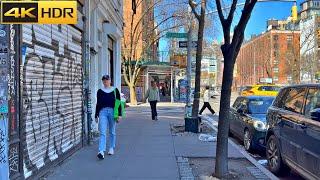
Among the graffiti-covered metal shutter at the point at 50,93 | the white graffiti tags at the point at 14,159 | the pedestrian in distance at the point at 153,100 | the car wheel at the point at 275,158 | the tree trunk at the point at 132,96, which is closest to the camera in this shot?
the white graffiti tags at the point at 14,159

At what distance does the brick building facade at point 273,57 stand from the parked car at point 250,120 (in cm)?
5376

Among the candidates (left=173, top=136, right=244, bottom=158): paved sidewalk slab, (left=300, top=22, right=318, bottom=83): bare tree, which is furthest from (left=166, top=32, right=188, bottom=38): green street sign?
(left=300, top=22, right=318, bottom=83): bare tree

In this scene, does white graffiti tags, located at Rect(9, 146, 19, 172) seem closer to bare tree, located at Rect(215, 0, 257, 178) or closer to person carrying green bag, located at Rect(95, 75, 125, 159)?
bare tree, located at Rect(215, 0, 257, 178)

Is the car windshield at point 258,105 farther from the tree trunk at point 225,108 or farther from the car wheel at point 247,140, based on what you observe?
the tree trunk at point 225,108

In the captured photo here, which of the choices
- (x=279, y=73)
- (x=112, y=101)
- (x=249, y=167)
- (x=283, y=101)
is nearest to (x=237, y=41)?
(x=283, y=101)

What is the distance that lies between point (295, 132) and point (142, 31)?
113 feet

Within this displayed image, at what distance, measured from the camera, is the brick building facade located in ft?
236

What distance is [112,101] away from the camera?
10.4m

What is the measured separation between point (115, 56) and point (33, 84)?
15208 mm

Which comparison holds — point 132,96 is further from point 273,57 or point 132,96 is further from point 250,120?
point 273,57

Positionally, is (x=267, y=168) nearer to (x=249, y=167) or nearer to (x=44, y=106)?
(x=249, y=167)

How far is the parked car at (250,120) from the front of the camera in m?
11.7

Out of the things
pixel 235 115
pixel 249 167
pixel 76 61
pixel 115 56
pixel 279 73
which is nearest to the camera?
pixel 249 167

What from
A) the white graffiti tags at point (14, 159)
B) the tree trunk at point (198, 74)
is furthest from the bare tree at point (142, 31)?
the white graffiti tags at point (14, 159)
